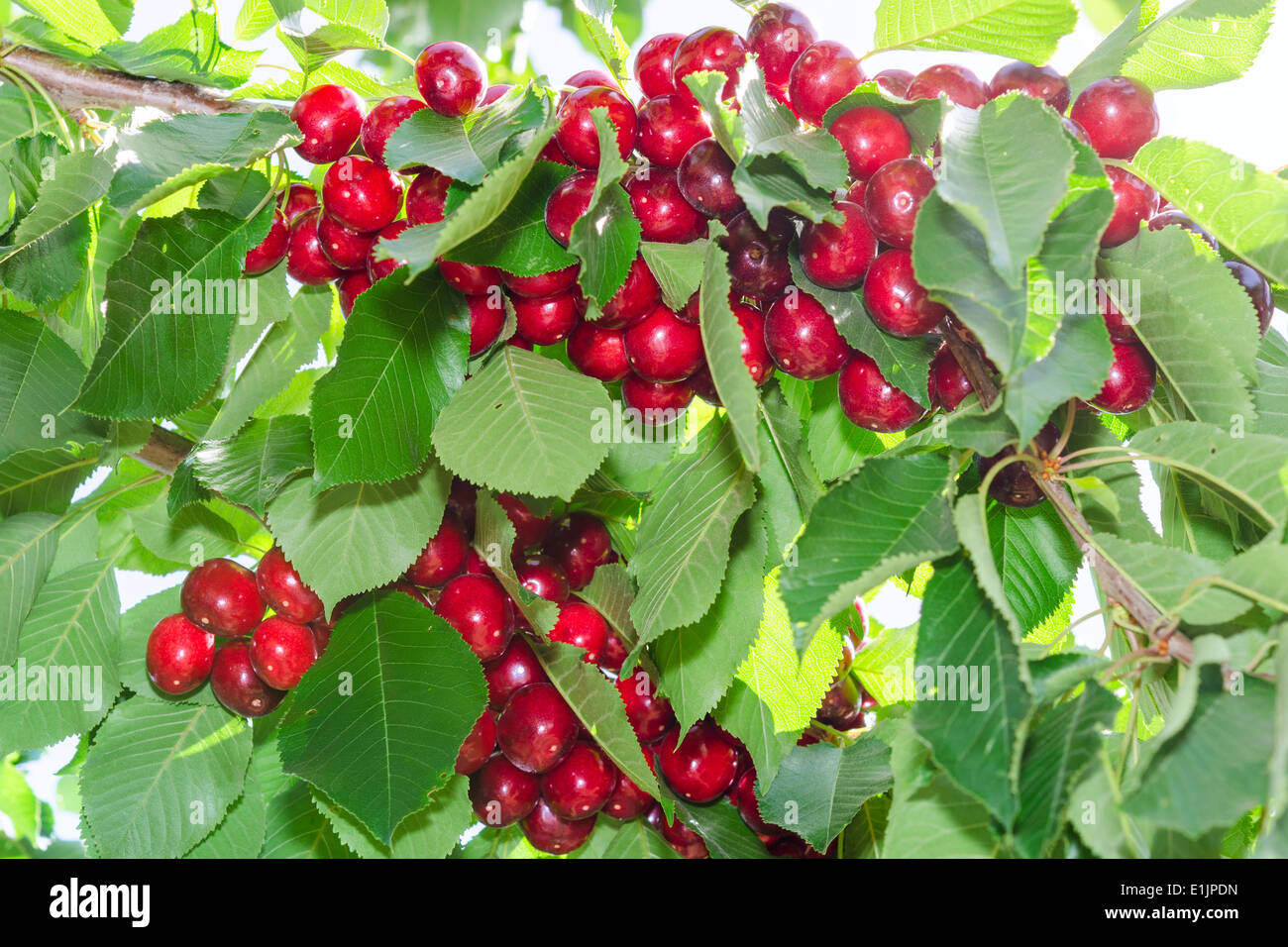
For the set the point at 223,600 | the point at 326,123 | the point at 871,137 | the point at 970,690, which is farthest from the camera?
the point at 223,600

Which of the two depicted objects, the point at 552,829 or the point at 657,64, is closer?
the point at 657,64

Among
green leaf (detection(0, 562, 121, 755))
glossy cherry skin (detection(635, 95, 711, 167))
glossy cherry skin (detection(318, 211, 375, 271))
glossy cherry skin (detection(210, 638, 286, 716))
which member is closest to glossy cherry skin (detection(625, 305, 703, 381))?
glossy cherry skin (detection(635, 95, 711, 167))

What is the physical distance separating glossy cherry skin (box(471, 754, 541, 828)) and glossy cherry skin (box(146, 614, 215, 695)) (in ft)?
0.87

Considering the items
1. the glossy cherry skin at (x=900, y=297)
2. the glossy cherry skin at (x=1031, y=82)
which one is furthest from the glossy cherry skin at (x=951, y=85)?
the glossy cherry skin at (x=900, y=297)

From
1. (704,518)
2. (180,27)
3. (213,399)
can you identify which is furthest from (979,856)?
(180,27)

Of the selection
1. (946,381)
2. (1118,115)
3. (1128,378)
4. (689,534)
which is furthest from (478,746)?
(1118,115)

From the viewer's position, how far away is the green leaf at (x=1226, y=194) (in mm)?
700

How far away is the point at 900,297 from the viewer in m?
0.70

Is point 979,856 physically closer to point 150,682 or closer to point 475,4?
point 150,682

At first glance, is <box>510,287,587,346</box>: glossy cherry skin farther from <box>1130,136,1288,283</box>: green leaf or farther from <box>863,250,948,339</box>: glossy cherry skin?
<box>1130,136,1288,283</box>: green leaf

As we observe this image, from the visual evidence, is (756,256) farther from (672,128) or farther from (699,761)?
(699,761)

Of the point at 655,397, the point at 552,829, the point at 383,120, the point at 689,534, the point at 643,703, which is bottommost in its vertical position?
the point at 552,829

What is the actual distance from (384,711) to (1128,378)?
23.9 inches

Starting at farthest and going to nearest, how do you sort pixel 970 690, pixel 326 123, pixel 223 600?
1. pixel 223 600
2. pixel 326 123
3. pixel 970 690
